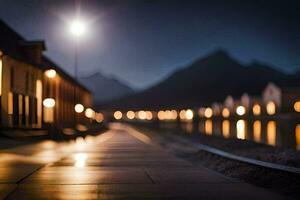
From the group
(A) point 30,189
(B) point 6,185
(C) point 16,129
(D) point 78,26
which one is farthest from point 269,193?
(D) point 78,26

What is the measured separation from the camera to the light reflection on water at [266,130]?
59344mm

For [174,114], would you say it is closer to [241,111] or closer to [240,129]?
[241,111]

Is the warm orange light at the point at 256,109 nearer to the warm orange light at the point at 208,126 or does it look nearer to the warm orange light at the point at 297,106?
the warm orange light at the point at 297,106

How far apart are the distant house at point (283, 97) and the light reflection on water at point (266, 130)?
2902 mm

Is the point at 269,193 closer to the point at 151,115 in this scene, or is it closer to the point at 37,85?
the point at 37,85

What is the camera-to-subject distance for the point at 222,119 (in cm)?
8906

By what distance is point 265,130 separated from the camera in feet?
224

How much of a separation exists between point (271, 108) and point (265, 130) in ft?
27.7

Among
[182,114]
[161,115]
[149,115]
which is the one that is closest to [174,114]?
[182,114]

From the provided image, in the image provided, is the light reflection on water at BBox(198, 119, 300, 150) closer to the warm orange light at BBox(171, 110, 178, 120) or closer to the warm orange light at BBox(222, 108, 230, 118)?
the warm orange light at BBox(222, 108, 230, 118)

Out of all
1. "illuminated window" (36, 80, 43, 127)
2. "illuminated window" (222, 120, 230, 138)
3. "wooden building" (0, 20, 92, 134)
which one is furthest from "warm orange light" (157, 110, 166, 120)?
"illuminated window" (36, 80, 43, 127)

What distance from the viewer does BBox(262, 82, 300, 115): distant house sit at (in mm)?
70512

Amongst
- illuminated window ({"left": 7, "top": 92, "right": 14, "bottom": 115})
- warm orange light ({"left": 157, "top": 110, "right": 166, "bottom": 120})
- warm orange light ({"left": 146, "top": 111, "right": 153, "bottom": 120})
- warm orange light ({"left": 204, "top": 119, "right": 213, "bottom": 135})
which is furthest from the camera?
warm orange light ({"left": 146, "top": 111, "right": 153, "bottom": 120})

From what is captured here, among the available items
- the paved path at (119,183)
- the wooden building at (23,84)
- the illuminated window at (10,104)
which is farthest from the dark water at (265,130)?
the paved path at (119,183)
